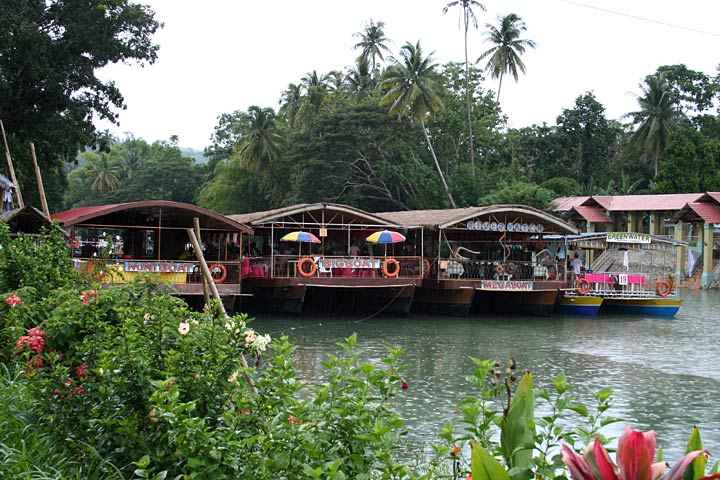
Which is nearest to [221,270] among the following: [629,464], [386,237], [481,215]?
[386,237]

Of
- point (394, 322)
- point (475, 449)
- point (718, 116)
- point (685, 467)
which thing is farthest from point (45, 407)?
point (718, 116)

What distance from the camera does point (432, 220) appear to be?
2491 centimetres

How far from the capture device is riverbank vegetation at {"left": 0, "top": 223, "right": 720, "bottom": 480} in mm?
3740

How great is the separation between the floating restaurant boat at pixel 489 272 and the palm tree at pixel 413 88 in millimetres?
11833

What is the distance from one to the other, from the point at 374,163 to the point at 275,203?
22.8 feet

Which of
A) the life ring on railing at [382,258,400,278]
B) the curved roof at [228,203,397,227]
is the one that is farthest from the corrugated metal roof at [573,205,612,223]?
the life ring on railing at [382,258,400,278]

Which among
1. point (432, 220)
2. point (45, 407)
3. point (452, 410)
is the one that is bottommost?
point (452, 410)

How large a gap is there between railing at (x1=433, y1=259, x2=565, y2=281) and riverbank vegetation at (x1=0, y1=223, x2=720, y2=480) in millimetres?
18572

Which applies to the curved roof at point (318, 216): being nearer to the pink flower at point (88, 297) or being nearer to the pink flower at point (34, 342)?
the pink flower at point (88, 297)

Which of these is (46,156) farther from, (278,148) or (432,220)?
(278,148)

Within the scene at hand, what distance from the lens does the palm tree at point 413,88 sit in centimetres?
3838

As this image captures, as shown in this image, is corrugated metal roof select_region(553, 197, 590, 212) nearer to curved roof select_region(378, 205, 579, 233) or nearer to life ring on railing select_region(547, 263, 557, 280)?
curved roof select_region(378, 205, 579, 233)

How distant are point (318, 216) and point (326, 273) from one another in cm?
214

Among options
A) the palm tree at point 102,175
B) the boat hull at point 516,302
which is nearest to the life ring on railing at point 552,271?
the boat hull at point 516,302
